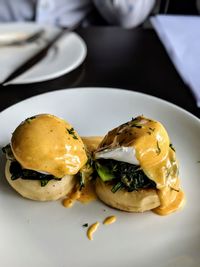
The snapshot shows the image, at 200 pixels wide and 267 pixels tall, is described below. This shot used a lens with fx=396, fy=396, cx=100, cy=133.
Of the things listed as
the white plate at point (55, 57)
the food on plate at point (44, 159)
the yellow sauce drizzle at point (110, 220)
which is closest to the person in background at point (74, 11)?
the white plate at point (55, 57)

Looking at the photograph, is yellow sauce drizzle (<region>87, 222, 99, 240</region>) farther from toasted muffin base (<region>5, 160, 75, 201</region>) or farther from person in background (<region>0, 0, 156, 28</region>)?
person in background (<region>0, 0, 156, 28</region>)

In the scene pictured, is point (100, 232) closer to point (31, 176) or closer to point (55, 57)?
point (31, 176)

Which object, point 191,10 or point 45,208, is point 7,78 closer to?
point 45,208

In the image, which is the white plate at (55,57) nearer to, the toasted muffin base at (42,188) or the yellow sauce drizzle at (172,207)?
the toasted muffin base at (42,188)

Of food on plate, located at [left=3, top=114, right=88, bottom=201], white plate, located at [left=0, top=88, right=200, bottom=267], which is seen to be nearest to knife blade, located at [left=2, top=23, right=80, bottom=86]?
white plate, located at [left=0, top=88, right=200, bottom=267]

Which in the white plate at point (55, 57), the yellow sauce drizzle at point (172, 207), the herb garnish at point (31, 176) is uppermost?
the herb garnish at point (31, 176)

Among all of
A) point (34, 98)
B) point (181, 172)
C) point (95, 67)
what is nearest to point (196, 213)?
point (181, 172)
